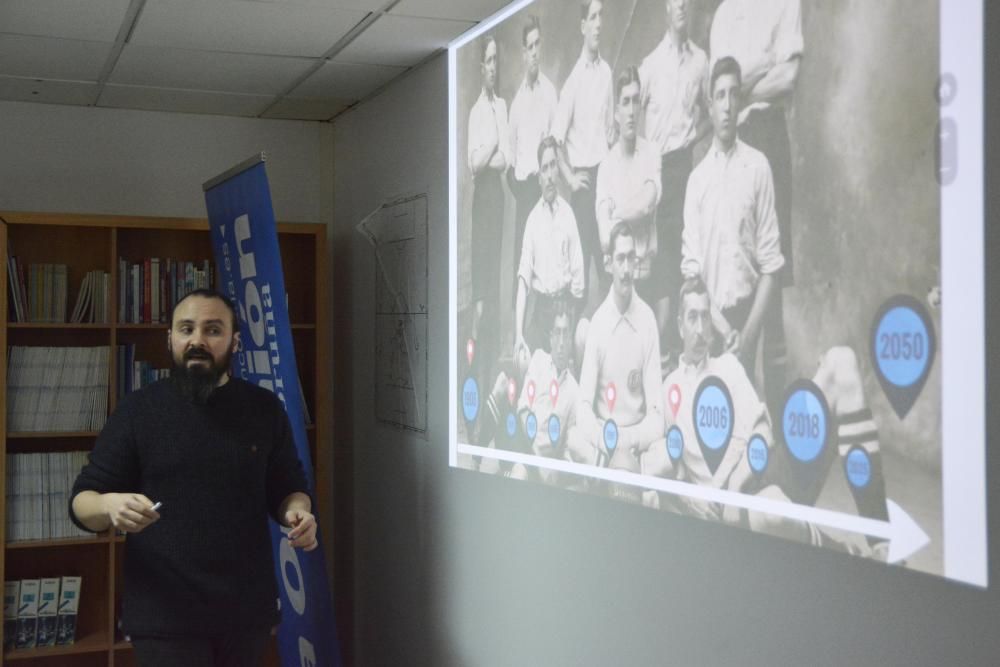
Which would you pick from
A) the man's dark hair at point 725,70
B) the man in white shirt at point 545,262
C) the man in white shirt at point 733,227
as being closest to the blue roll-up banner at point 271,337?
the man in white shirt at point 545,262

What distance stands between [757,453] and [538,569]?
118 cm

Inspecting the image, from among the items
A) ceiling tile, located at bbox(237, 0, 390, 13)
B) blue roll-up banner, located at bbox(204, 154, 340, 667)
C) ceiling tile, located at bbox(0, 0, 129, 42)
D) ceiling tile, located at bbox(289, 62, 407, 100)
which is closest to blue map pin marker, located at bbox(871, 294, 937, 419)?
ceiling tile, located at bbox(237, 0, 390, 13)

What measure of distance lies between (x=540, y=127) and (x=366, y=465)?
203cm

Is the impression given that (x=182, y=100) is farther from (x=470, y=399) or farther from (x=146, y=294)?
(x=470, y=399)

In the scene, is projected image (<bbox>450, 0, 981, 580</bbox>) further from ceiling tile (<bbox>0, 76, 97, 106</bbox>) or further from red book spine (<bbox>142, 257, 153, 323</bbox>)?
ceiling tile (<bbox>0, 76, 97, 106</bbox>)

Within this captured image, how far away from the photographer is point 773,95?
7.16 feet

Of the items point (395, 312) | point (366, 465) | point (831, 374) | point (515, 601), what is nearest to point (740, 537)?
→ point (831, 374)

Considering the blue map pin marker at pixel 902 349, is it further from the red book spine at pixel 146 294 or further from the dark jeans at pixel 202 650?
the red book spine at pixel 146 294

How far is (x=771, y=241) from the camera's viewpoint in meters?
Answer: 2.19

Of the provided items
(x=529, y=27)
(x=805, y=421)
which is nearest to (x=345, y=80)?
(x=529, y=27)

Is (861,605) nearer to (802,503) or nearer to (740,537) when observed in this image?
(802,503)

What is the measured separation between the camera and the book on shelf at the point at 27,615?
4.42 m

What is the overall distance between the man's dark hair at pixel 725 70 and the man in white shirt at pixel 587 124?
1.49ft

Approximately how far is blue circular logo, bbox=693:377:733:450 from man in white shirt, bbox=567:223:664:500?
0.51ft
